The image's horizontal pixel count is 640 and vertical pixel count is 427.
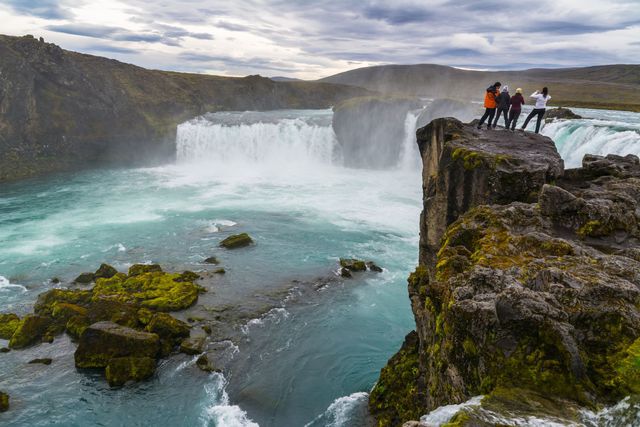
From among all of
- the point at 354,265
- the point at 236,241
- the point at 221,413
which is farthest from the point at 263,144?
the point at 221,413

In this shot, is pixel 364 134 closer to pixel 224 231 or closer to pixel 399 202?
pixel 399 202

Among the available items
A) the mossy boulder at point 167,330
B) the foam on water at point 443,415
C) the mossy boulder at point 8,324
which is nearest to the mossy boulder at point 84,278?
the mossy boulder at point 8,324

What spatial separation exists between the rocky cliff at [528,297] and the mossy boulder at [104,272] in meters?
21.6

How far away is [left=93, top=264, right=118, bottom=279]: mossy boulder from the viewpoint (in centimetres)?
3012

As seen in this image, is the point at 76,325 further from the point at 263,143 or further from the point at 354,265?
the point at 263,143

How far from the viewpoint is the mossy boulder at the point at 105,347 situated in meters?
21.3

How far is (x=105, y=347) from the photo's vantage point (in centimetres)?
2138

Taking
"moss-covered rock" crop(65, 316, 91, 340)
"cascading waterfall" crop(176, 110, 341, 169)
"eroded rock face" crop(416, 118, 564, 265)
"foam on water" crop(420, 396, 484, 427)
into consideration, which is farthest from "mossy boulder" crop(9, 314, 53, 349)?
"cascading waterfall" crop(176, 110, 341, 169)

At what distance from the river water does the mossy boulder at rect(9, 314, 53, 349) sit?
724 mm

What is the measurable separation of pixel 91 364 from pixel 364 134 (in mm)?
58937

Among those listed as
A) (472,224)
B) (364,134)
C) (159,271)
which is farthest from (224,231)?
(364,134)

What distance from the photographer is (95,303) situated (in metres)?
24.3

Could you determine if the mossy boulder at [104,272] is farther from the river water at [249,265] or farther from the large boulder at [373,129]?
the large boulder at [373,129]

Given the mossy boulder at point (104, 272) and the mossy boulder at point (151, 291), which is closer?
the mossy boulder at point (151, 291)
